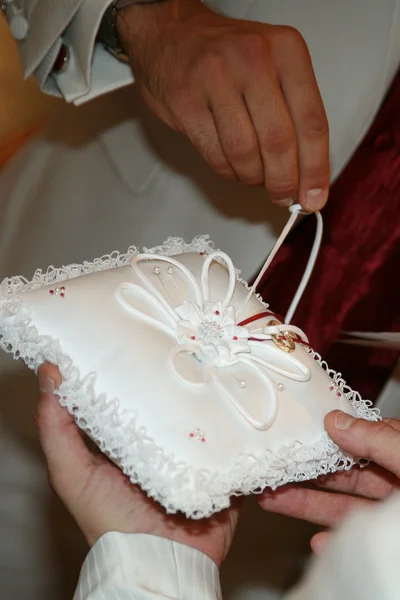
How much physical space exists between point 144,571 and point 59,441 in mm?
149

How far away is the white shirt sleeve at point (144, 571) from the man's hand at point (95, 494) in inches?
1.1

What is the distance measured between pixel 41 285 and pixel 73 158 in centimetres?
52

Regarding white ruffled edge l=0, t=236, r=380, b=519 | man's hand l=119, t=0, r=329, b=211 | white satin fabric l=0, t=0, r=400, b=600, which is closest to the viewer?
white ruffled edge l=0, t=236, r=380, b=519

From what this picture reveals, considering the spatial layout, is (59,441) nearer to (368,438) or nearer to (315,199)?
(368,438)

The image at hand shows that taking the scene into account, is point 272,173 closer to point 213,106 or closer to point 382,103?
point 213,106

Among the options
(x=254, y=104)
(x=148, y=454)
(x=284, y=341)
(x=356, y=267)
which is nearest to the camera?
(x=148, y=454)

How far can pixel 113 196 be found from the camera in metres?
1.14

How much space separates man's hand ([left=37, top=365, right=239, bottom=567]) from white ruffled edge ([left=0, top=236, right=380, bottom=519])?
3 cm

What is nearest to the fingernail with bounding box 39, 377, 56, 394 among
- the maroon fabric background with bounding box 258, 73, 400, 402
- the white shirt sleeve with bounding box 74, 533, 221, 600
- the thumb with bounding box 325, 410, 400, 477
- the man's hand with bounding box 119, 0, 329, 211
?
the white shirt sleeve with bounding box 74, 533, 221, 600

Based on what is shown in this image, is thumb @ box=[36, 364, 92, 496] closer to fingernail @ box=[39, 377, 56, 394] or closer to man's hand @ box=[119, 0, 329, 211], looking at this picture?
fingernail @ box=[39, 377, 56, 394]

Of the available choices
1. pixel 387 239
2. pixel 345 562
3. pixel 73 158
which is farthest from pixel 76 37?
pixel 345 562

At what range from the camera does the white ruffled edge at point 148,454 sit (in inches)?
21.3

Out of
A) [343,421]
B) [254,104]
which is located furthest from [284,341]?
[254,104]

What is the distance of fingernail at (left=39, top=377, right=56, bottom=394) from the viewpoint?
599mm
